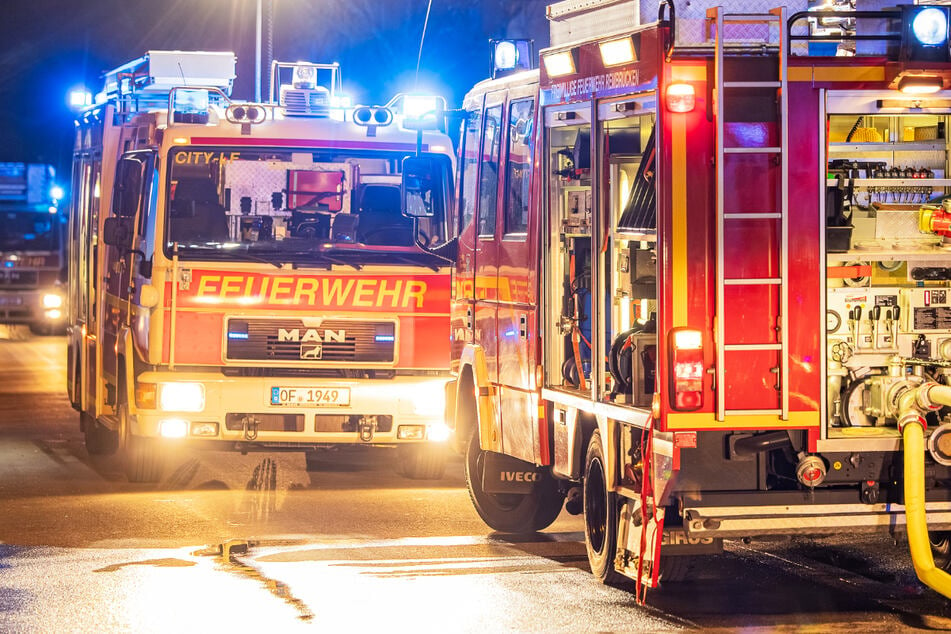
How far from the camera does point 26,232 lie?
119 ft

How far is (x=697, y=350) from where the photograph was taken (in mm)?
8227

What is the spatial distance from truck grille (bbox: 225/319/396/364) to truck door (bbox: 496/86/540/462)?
2.61 metres

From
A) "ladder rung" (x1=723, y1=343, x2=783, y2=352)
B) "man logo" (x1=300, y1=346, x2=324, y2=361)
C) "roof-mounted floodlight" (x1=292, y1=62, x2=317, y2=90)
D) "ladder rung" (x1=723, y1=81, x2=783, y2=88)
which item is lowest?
"man logo" (x1=300, y1=346, x2=324, y2=361)

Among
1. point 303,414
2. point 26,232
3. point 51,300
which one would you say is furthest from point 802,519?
point 26,232

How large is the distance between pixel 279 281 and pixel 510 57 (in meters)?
2.90

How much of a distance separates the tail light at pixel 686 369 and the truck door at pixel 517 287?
2022 mm

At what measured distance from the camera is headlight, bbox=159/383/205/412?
1309 centimetres

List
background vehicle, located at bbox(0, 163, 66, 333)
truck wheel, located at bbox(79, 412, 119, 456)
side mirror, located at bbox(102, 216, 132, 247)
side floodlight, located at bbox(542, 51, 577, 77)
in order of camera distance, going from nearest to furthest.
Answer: side floodlight, located at bbox(542, 51, 577, 77) < side mirror, located at bbox(102, 216, 132, 247) < truck wheel, located at bbox(79, 412, 119, 456) < background vehicle, located at bbox(0, 163, 66, 333)

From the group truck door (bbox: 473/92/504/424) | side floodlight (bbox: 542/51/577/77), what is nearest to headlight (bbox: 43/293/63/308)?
truck door (bbox: 473/92/504/424)

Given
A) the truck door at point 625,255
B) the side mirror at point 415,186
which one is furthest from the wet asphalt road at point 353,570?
the side mirror at point 415,186

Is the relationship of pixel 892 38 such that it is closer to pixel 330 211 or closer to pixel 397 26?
pixel 330 211

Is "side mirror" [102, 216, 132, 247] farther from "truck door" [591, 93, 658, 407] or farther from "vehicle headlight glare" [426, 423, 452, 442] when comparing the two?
"truck door" [591, 93, 658, 407]

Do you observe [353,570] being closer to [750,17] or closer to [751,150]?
[751,150]

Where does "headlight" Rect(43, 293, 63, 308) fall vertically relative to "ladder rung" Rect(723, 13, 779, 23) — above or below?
below
